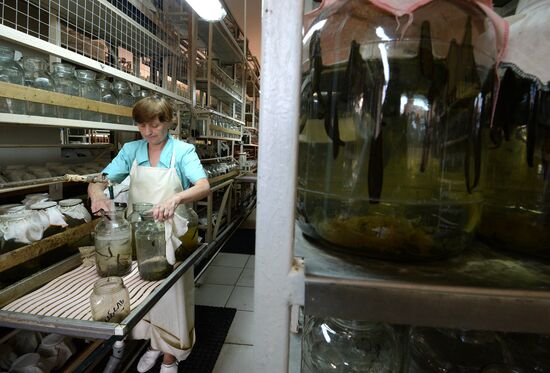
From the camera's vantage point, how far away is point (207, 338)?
83.2 inches

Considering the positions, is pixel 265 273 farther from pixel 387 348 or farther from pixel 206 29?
pixel 206 29

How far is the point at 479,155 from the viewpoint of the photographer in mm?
539

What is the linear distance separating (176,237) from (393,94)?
1.03 metres

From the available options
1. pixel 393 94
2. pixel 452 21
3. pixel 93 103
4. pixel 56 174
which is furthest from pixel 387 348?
pixel 56 174

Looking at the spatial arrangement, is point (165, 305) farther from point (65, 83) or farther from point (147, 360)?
point (65, 83)

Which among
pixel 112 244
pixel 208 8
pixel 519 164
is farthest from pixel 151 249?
pixel 208 8

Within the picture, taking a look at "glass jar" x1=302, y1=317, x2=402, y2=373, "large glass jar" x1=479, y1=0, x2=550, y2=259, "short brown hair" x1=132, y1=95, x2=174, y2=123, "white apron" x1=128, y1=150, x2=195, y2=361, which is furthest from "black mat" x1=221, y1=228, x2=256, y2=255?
"large glass jar" x1=479, y1=0, x2=550, y2=259

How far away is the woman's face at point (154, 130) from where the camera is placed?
1.62 m

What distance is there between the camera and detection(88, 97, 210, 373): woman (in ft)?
5.64

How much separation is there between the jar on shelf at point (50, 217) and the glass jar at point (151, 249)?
0.37 metres

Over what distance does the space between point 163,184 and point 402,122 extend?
1.49m

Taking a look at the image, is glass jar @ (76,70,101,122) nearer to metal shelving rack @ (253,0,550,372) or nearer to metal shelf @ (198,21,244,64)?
metal shelving rack @ (253,0,550,372)

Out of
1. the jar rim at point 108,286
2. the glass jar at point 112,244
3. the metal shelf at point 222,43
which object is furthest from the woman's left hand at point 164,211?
the metal shelf at point 222,43

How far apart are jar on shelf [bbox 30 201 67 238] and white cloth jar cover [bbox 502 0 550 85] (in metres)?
1.55
